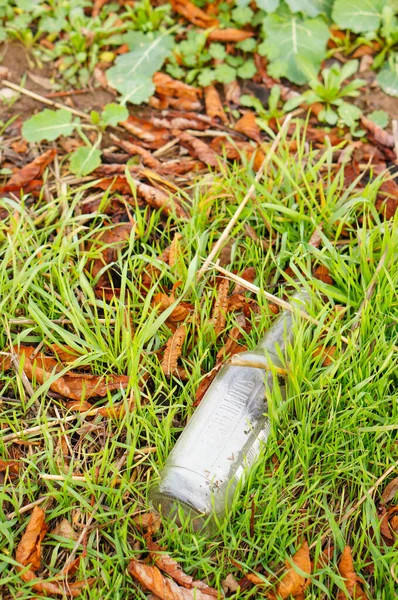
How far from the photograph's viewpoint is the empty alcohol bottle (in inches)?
80.9

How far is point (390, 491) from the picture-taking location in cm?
218

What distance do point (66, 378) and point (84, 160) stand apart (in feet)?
3.57

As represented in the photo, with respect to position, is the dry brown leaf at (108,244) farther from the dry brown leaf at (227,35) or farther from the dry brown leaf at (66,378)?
the dry brown leaf at (227,35)

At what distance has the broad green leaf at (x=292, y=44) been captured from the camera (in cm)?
324

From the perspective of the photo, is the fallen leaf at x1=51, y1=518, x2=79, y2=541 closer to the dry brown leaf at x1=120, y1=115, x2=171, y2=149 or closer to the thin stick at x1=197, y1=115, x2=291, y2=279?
the thin stick at x1=197, y1=115, x2=291, y2=279

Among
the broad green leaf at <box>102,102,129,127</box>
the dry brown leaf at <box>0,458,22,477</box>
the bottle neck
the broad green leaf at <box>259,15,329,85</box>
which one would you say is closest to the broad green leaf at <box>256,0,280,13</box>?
the broad green leaf at <box>259,15,329,85</box>

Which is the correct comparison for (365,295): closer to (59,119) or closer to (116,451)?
(116,451)

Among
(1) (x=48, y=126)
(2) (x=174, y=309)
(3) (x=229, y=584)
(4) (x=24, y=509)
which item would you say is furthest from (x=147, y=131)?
(3) (x=229, y=584)

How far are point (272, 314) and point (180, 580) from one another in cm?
99

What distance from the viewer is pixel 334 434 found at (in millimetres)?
2221

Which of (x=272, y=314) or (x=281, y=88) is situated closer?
(x=272, y=314)

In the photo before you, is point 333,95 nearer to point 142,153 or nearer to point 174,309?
point 142,153

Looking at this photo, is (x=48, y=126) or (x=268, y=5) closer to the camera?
(x=48, y=126)

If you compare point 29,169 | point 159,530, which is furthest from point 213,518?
point 29,169
